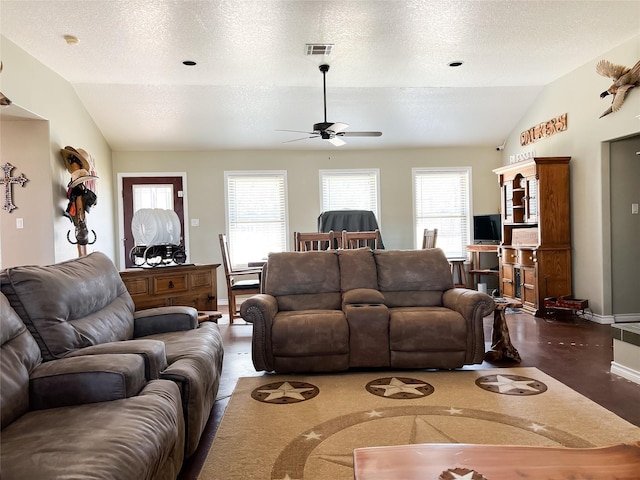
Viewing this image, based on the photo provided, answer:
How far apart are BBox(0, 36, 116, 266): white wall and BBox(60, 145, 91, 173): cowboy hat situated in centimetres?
6

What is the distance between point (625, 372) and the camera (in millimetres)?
3146

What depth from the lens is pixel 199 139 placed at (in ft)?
22.4

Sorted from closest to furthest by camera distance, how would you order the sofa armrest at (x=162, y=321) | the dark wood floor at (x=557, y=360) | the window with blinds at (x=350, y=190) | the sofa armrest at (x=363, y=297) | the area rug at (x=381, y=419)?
the area rug at (x=381, y=419) → the dark wood floor at (x=557, y=360) → the sofa armrest at (x=162, y=321) → the sofa armrest at (x=363, y=297) → the window with blinds at (x=350, y=190)

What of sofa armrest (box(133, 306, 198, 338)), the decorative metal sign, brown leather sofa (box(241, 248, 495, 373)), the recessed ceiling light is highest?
the recessed ceiling light

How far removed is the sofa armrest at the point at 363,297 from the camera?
11.8ft

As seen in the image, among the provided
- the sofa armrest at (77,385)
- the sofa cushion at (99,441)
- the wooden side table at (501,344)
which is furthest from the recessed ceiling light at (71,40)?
the wooden side table at (501,344)

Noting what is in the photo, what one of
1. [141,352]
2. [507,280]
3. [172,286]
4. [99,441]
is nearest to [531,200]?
[507,280]

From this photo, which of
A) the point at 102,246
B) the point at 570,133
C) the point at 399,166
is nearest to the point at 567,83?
the point at 570,133

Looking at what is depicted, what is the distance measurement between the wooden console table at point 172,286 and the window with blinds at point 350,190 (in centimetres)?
352

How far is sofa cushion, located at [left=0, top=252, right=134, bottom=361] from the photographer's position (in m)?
1.93

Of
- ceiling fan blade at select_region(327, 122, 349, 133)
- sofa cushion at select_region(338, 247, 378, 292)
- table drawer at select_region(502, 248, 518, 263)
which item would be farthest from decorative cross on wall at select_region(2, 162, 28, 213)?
table drawer at select_region(502, 248, 518, 263)

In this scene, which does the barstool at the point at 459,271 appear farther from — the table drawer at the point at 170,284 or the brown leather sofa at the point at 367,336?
the table drawer at the point at 170,284

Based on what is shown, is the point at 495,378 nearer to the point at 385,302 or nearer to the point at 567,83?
the point at 385,302

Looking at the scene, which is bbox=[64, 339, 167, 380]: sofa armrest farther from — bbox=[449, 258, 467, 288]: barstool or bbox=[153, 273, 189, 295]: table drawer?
bbox=[449, 258, 467, 288]: barstool
